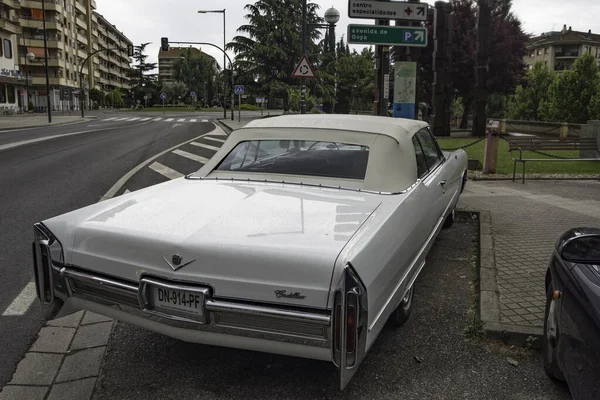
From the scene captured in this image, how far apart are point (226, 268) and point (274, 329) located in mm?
375

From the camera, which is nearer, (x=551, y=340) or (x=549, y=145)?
(x=551, y=340)

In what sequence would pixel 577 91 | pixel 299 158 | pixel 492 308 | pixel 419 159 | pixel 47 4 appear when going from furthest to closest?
pixel 47 4
pixel 577 91
pixel 419 159
pixel 299 158
pixel 492 308

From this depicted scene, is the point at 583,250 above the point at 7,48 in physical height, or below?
below

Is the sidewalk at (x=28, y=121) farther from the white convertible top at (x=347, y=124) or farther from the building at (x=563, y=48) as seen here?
the building at (x=563, y=48)

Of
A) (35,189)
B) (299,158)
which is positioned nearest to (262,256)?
(299,158)

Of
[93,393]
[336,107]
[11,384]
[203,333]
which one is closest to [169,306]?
[203,333]

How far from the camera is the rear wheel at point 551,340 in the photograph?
2926 mm

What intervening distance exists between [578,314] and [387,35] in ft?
28.4

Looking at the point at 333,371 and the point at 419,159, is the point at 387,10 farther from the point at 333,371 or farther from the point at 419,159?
the point at 333,371

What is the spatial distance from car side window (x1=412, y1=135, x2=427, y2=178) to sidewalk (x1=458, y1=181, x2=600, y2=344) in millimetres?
1081

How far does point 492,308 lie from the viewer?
402 cm

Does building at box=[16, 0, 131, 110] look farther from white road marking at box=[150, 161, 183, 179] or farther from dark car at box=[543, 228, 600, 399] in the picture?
dark car at box=[543, 228, 600, 399]

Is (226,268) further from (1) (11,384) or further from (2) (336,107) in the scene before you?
(2) (336,107)

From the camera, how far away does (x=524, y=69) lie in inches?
1355
